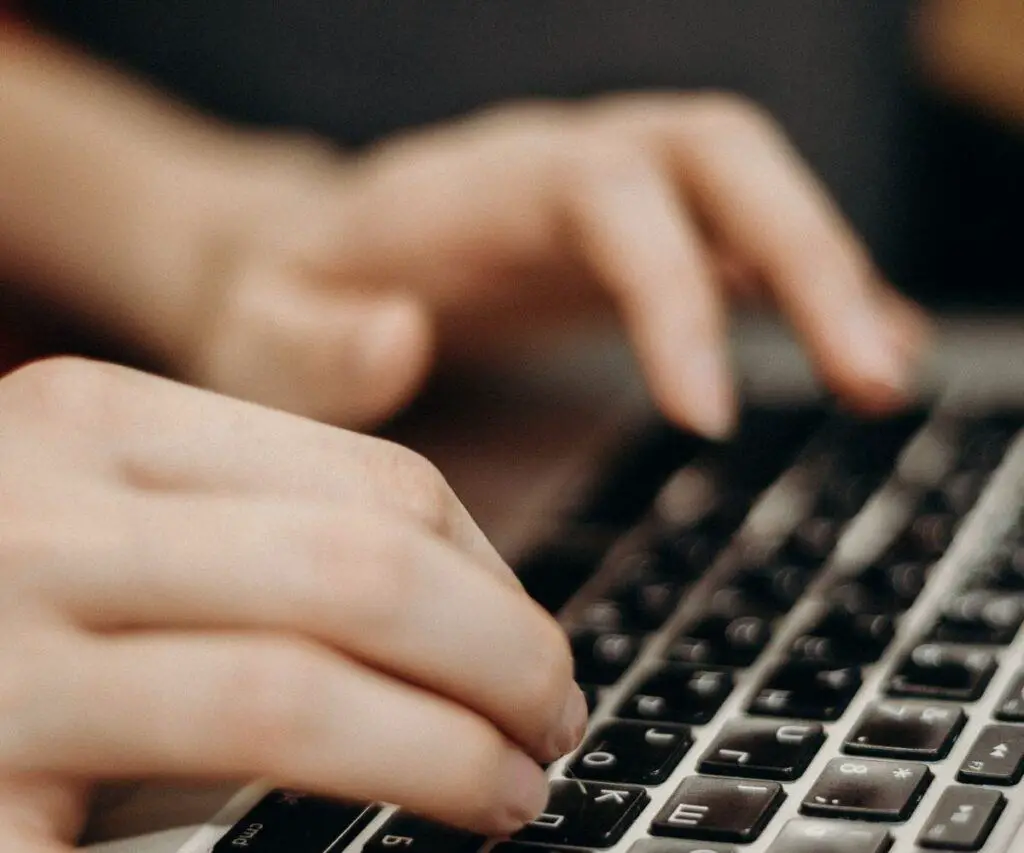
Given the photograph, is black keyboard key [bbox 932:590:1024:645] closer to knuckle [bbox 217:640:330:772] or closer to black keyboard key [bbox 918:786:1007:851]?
black keyboard key [bbox 918:786:1007:851]

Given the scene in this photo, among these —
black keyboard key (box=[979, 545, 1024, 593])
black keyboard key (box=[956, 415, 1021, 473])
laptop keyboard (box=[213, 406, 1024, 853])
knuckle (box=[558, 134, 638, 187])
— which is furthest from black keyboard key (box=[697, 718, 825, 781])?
knuckle (box=[558, 134, 638, 187])

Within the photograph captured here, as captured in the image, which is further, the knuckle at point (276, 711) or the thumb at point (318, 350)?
the thumb at point (318, 350)

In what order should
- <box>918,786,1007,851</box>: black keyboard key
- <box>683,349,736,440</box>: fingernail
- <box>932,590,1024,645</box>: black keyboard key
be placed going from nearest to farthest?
<box>918,786,1007,851</box>: black keyboard key < <box>932,590,1024,645</box>: black keyboard key < <box>683,349,736,440</box>: fingernail

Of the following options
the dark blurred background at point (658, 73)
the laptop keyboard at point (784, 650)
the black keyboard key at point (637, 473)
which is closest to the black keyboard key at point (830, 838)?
the laptop keyboard at point (784, 650)

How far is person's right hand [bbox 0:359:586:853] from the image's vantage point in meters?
0.31

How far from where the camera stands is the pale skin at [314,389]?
1.03ft

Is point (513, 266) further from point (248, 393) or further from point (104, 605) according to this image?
point (104, 605)

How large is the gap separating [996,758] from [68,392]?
0.25 meters

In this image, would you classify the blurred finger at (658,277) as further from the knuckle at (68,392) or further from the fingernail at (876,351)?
the knuckle at (68,392)

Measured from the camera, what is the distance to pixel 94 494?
0.33 metres

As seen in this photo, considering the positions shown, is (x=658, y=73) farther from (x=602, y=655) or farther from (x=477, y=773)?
(x=477, y=773)

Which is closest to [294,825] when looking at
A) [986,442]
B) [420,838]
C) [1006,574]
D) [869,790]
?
[420,838]

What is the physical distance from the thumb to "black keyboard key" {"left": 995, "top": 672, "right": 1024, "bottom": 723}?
1.12ft

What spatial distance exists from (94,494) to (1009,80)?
0.69 metres
